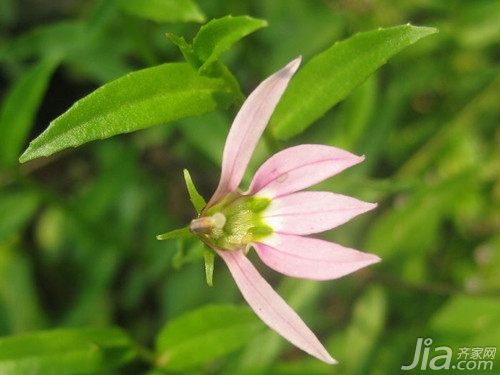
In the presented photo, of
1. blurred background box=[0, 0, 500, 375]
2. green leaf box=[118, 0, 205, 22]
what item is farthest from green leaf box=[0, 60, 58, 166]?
green leaf box=[118, 0, 205, 22]

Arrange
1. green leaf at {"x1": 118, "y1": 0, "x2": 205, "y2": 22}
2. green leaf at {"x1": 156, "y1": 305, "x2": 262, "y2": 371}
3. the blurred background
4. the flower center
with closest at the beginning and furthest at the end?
the flower center → green leaf at {"x1": 156, "y1": 305, "x2": 262, "y2": 371} → green leaf at {"x1": 118, "y1": 0, "x2": 205, "y2": 22} → the blurred background

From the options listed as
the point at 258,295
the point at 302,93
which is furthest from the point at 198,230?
the point at 302,93

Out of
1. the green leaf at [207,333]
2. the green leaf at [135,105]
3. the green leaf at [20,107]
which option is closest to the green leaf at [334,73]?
the green leaf at [135,105]

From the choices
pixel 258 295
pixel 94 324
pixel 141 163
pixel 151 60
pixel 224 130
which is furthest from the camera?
pixel 141 163

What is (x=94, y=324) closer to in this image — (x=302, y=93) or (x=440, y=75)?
(x=302, y=93)

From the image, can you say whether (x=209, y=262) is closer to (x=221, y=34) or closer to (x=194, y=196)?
(x=194, y=196)

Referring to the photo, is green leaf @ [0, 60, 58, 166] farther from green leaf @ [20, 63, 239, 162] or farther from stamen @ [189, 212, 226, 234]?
stamen @ [189, 212, 226, 234]
